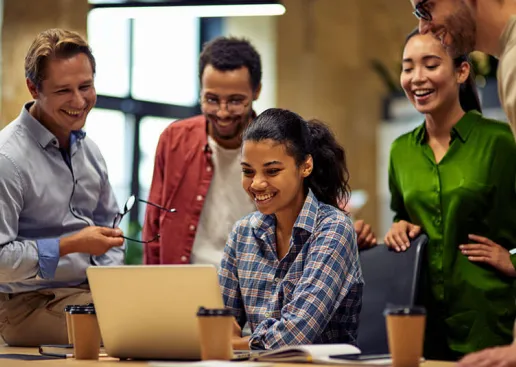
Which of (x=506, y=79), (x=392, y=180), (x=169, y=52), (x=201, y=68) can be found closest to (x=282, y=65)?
(x=169, y=52)

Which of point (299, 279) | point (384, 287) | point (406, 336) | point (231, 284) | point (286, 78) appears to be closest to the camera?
point (406, 336)

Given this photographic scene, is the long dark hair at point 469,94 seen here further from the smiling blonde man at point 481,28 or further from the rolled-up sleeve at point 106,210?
the rolled-up sleeve at point 106,210

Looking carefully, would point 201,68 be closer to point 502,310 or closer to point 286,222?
point 286,222

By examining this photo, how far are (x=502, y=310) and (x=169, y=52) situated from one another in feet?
15.6

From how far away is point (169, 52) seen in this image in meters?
7.13

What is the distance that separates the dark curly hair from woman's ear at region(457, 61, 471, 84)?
0.82 meters

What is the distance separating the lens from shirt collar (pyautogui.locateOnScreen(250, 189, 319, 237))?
2.55 m

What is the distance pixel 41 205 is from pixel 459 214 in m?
1.31

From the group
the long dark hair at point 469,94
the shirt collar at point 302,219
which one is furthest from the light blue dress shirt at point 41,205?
the long dark hair at point 469,94

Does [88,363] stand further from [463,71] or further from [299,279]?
[463,71]

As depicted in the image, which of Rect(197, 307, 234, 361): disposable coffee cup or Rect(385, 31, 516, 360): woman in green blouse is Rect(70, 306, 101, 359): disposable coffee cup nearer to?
Rect(197, 307, 234, 361): disposable coffee cup

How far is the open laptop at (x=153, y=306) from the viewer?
200 cm

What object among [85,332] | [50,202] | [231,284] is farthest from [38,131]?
[85,332]

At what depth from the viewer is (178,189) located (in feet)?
11.3
